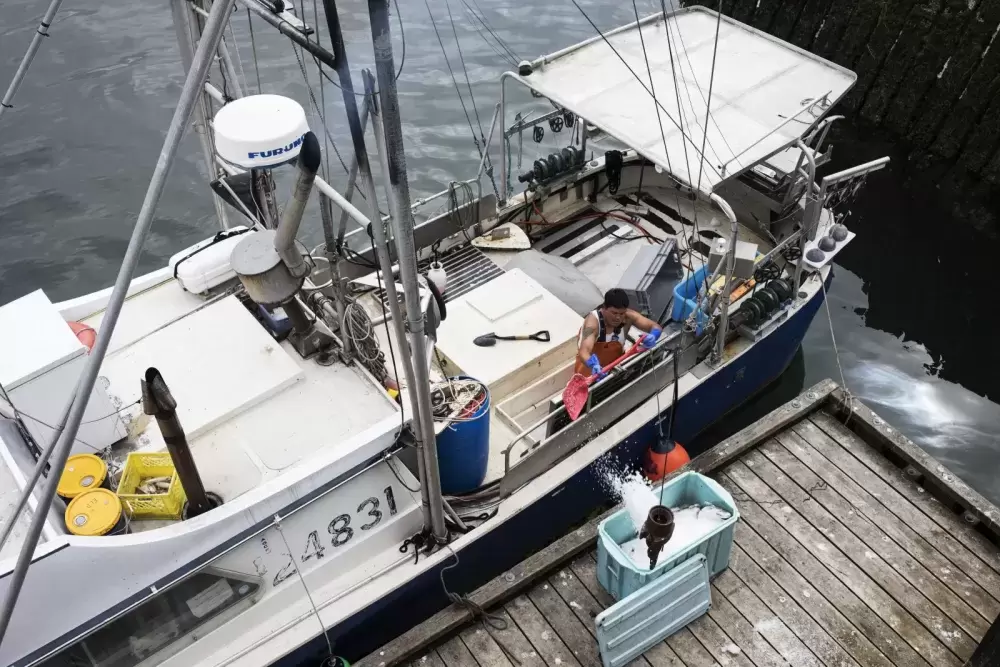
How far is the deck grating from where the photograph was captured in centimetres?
526

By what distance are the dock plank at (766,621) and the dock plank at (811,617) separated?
0.01m

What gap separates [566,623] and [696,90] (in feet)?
16.8

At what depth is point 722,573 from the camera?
18.6ft

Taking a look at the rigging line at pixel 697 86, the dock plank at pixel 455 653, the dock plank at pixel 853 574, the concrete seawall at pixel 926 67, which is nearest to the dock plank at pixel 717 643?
the dock plank at pixel 853 574

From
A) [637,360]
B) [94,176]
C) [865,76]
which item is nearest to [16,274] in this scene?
[94,176]

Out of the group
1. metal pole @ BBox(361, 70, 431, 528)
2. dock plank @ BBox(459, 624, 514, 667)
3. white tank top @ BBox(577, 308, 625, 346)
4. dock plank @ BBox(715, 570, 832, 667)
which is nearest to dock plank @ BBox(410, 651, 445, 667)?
dock plank @ BBox(459, 624, 514, 667)

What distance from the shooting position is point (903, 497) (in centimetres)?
611

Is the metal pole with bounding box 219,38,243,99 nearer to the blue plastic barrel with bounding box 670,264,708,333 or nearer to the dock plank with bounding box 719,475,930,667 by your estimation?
the blue plastic barrel with bounding box 670,264,708,333

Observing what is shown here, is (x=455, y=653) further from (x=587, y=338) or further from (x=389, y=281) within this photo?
(x=587, y=338)

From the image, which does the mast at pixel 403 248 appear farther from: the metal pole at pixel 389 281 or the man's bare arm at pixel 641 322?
the man's bare arm at pixel 641 322

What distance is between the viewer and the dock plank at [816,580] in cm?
524

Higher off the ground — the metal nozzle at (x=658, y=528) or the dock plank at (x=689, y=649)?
the metal nozzle at (x=658, y=528)

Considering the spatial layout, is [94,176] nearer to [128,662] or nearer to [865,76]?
[128,662]

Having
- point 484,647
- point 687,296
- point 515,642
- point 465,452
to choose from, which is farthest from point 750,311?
point 484,647
